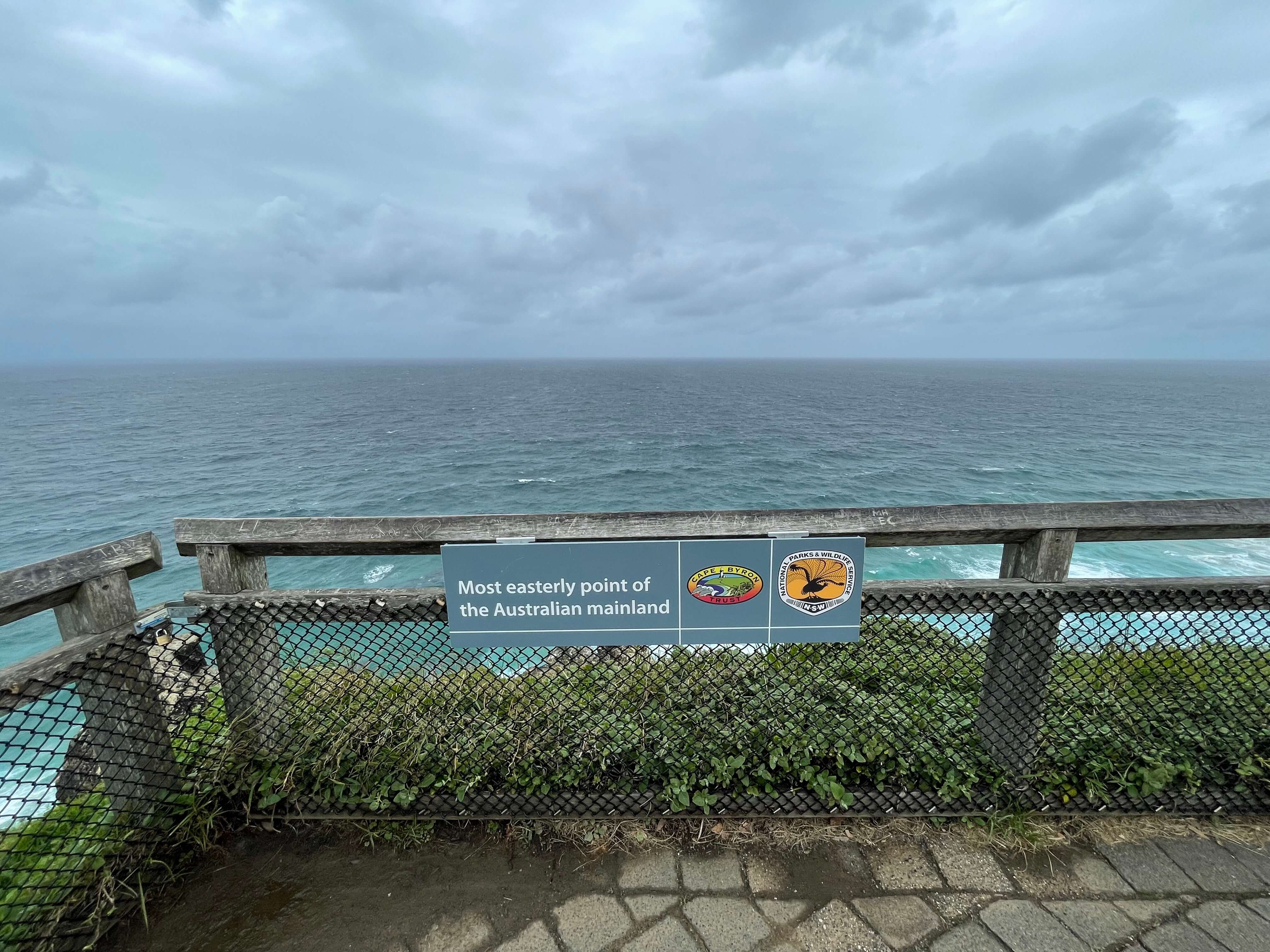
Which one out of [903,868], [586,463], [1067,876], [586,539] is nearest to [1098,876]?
[1067,876]

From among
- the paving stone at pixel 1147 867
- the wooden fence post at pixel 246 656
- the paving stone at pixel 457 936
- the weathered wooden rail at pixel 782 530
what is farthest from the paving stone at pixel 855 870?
the wooden fence post at pixel 246 656

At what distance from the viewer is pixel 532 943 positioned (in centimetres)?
226

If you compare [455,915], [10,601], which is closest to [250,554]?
[10,601]

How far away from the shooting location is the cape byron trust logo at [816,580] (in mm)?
2518

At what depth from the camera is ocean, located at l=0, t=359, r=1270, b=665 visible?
23.3 m

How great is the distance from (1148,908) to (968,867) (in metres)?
0.63

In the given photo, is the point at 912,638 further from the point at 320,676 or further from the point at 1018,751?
the point at 320,676

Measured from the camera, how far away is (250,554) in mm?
2633

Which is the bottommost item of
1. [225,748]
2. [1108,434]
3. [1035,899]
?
[1108,434]

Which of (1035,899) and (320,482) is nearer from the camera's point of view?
(1035,899)

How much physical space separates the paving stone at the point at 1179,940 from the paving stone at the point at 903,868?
2.30ft

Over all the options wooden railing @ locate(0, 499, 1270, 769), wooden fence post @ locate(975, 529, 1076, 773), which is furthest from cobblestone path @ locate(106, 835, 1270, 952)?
wooden railing @ locate(0, 499, 1270, 769)

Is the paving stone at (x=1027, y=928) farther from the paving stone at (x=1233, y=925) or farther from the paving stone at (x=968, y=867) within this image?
the paving stone at (x=1233, y=925)

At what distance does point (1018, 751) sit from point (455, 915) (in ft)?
8.62
